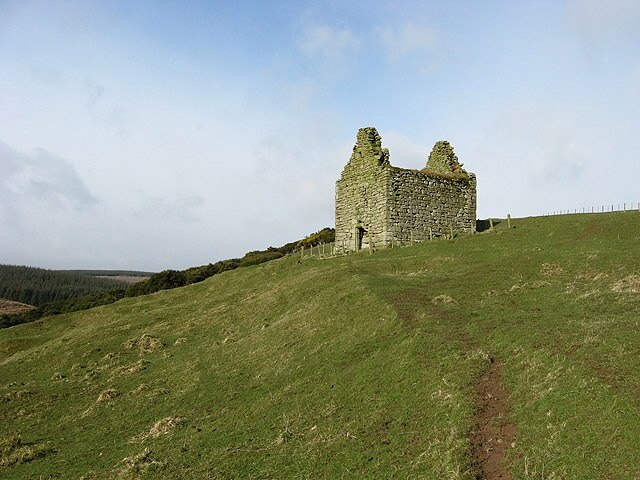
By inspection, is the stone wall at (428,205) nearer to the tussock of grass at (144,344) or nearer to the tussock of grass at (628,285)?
the tussock of grass at (144,344)

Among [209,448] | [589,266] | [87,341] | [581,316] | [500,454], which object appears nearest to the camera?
[500,454]

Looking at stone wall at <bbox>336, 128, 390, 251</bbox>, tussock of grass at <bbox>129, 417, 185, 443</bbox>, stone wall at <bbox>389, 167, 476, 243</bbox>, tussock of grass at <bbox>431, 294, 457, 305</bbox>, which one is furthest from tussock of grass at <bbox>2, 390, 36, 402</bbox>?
stone wall at <bbox>389, 167, 476, 243</bbox>

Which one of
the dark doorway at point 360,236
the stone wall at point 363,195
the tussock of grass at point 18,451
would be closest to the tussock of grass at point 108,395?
the tussock of grass at point 18,451

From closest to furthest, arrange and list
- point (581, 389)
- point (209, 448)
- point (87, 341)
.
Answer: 1. point (581, 389)
2. point (209, 448)
3. point (87, 341)

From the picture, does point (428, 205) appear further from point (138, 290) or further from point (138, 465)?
point (138, 465)

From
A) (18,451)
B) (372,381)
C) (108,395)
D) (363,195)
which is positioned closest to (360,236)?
(363,195)

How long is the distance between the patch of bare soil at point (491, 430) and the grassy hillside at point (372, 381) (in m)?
0.05

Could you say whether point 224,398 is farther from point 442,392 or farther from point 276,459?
point 442,392

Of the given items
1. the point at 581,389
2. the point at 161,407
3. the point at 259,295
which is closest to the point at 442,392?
the point at 581,389

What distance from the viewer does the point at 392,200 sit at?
153ft

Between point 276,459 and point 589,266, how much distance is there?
21.5 metres

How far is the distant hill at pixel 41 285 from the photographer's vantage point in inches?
5463

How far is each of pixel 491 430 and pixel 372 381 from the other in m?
5.04

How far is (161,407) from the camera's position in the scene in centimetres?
2119
